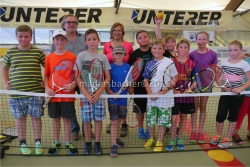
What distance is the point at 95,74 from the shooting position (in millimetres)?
2141

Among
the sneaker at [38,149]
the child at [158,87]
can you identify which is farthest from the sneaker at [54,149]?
the child at [158,87]

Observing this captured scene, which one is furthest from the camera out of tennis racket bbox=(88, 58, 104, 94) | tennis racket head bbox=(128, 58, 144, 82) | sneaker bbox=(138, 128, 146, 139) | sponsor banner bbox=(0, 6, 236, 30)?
sponsor banner bbox=(0, 6, 236, 30)

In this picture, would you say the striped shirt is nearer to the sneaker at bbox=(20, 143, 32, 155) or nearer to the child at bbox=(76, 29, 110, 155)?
the child at bbox=(76, 29, 110, 155)

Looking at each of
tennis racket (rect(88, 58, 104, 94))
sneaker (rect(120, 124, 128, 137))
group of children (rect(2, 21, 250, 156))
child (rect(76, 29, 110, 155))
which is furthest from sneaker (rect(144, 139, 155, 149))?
tennis racket (rect(88, 58, 104, 94))

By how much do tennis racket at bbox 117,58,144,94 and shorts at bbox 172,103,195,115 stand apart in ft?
1.92

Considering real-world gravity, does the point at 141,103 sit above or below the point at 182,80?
below

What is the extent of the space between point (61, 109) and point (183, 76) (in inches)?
56.5

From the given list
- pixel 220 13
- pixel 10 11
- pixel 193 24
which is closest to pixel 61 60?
pixel 10 11

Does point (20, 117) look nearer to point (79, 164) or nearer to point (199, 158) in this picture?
point (79, 164)

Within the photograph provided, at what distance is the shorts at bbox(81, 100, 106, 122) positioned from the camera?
2162 millimetres

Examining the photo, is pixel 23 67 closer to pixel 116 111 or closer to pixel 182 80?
pixel 116 111

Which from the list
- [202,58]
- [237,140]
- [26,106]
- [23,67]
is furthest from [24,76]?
[237,140]

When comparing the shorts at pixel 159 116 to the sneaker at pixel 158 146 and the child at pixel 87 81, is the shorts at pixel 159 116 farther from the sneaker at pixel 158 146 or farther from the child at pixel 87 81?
the child at pixel 87 81

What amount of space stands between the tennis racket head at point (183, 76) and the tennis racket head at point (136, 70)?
423mm
